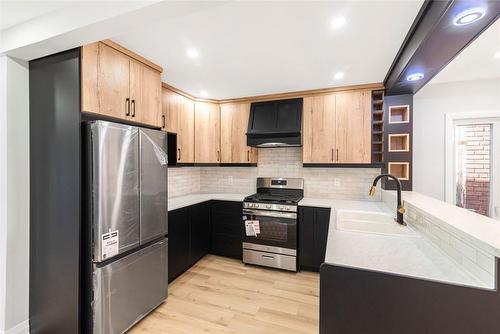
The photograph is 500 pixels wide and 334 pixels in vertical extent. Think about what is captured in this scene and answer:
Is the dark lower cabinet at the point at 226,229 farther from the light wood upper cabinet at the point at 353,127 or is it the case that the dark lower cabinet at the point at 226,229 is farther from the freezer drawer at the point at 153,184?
the light wood upper cabinet at the point at 353,127

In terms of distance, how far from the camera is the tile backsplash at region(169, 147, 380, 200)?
3354 mm

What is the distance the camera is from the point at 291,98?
338 centimetres

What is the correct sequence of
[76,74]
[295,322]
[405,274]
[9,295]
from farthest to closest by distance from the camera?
[295,322], [9,295], [76,74], [405,274]

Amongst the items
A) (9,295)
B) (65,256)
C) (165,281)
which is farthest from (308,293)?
(9,295)

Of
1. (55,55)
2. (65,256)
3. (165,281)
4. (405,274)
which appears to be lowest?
(165,281)

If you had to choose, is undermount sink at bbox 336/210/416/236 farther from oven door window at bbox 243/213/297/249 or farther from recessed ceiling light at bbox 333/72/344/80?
recessed ceiling light at bbox 333/72/344/80

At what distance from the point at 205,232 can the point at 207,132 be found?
5.18 feet

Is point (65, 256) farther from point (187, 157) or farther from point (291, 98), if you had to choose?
point (291, 98)

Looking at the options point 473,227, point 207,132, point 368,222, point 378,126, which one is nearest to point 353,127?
point 378,126

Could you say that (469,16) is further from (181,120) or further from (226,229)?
(226,229)

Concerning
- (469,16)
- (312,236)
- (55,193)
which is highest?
(469,16)

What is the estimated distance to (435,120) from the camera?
298cm

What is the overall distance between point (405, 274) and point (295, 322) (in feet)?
4.69

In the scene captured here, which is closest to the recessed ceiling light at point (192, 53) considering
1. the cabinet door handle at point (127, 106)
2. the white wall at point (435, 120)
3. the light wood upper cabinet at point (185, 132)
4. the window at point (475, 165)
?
the cabinet door handle at point (127, 106)
